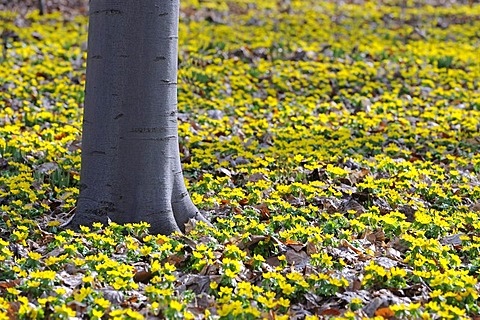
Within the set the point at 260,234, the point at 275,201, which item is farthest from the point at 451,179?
the point at 260,234

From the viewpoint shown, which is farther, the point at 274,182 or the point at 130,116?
the point at 274,182

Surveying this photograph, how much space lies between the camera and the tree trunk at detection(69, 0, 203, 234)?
11.0 feet

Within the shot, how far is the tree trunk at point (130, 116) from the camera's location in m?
3.36

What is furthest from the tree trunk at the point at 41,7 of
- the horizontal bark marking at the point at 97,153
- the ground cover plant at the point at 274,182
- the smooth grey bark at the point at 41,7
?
the horizontal bark marking at the point at 97,153

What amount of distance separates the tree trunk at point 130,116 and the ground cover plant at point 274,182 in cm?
18

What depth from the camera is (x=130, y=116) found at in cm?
343

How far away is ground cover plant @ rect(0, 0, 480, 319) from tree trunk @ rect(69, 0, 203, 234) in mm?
184

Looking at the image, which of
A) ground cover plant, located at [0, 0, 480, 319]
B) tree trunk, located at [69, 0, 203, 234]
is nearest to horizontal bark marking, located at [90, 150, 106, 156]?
tree trunk, located at [69, 0, 203, 234]

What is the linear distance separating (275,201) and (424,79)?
4.15 metres

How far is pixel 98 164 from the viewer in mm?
3508

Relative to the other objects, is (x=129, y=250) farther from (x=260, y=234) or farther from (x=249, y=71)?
(x=249, y=71)

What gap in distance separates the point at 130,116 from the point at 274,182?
4.44ft

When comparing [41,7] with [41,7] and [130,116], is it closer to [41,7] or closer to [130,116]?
[41,7]

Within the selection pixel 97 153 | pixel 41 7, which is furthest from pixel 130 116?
pixel 41 7
